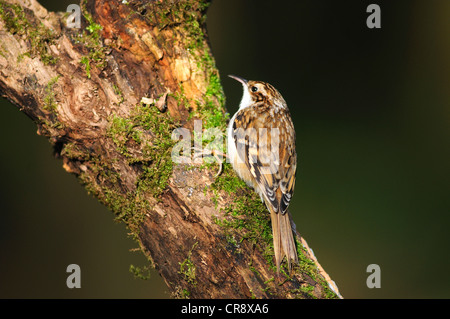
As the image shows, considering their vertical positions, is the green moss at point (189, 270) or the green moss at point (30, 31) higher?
the green moss at point (30, 31)

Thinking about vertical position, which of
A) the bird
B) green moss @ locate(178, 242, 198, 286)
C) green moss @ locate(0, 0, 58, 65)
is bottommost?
green moss @ locate(178, 242, 198, 286)

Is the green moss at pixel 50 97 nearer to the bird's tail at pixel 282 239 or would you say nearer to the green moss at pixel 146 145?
the green moss at pixel 146 145

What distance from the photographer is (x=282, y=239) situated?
1968mm

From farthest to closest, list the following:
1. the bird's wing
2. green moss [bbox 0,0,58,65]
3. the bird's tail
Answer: the bird's wing < green moss [bbox 0,0,58,65] < the bird's tail

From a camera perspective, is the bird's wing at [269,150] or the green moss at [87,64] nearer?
the green moss at [87,64]

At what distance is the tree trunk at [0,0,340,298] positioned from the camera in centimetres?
193

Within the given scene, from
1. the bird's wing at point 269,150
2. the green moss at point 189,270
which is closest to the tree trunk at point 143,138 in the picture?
the green moss at point 189,270

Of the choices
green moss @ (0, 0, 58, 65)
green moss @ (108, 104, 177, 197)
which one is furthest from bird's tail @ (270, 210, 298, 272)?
green moss @ (0, 0, 58, 65)

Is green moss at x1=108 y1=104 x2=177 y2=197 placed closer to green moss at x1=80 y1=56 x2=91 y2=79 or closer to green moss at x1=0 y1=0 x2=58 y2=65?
green moss at x1=80 y1=56 x2=91 y2=79

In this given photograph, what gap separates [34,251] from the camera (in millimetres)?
4316

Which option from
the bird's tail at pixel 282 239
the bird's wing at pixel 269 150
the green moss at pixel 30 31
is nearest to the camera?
the bird's tail at pixel 282 239

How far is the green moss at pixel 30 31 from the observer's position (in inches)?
80.1
